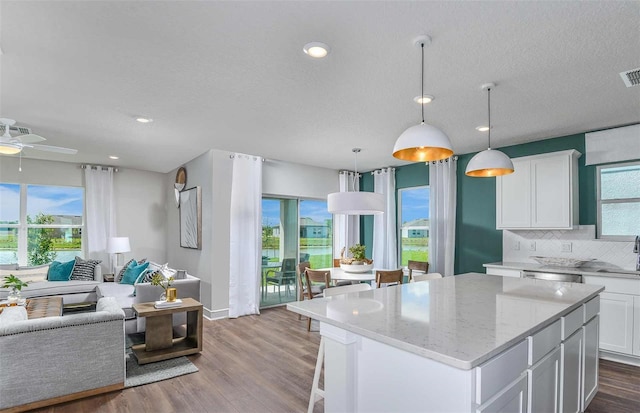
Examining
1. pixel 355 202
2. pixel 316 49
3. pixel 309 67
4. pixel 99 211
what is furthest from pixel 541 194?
pixel 99 211

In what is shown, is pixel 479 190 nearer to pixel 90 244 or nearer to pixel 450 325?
pixel 450 325

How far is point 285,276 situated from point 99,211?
147 inches

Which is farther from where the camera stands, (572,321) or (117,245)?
(117,245)

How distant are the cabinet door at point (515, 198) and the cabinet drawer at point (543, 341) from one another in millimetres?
2777

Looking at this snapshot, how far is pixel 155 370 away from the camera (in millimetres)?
3363

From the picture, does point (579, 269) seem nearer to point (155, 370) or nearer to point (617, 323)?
point (617, 323)

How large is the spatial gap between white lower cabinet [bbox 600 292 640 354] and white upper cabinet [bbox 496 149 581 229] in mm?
896

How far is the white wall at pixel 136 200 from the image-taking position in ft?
20.4

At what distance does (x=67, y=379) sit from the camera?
2.75 meters

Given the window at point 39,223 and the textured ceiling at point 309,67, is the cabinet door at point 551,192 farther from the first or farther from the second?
the window at point 39,223

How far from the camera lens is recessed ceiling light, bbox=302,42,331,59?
2.24 meters

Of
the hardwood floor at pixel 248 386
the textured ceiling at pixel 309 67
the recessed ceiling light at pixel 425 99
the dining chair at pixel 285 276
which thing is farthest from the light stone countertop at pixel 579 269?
the dining chair at pixel 285 276

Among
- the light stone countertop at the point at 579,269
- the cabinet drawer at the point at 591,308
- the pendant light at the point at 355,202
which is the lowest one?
the cabinet drawer at the point at 591,308

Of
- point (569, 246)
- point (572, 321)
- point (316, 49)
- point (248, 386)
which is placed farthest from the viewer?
point (569, 246)
